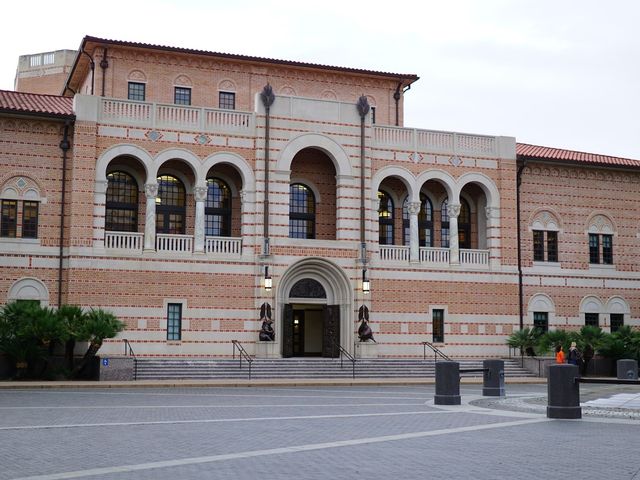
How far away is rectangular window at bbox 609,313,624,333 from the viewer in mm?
43281

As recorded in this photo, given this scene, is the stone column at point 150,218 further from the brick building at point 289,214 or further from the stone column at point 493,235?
the stone column at point 493,235

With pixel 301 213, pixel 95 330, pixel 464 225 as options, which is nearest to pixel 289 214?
pixel 301 213

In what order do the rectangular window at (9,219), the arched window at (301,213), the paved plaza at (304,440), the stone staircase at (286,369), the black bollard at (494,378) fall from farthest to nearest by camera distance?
the arched window at (301,213), the rectangular window at (9,219), the stone staircase at (286,369), the black bollard at (494,378), the paved plaza at (304,440)

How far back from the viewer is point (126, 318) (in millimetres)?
34688

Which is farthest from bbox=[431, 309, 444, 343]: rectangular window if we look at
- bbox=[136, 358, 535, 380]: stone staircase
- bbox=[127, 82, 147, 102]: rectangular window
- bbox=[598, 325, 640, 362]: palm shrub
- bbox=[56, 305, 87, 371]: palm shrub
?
bbox=[127, 82, 147, 102]: rectangular window

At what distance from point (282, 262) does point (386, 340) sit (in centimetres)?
560

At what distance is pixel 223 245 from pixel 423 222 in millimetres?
10138

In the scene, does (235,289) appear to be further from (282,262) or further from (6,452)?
(6,452)

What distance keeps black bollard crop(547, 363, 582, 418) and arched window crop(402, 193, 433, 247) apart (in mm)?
23214

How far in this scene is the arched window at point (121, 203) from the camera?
37.0 m

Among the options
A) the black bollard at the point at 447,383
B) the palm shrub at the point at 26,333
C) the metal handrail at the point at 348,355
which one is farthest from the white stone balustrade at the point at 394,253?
the black bollard at the point at 447,383

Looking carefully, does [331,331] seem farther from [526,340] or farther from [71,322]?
[71,322]

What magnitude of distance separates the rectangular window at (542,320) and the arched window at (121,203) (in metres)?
18.4

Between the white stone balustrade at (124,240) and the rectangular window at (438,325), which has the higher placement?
the white stone balustrade at (124,240)
